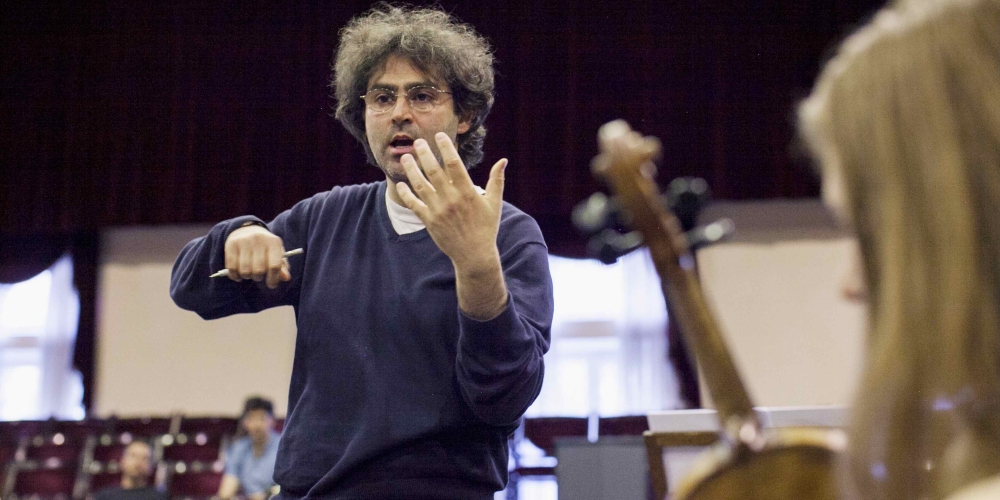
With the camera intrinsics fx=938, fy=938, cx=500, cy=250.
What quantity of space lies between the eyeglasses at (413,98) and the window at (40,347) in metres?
7.22

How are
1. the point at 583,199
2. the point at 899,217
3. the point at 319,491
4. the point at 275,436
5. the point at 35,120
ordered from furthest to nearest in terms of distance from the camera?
1. the point at 35,120
2. the point at 583,199
3. the point at 275,436
4. the point at 319,491
5. the point at 899,217

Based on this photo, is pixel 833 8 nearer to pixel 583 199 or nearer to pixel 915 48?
pixel 583 199

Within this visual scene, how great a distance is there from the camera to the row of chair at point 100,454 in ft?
22.4

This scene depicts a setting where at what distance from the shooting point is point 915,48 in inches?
28.0

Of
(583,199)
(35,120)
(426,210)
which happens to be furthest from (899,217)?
(35,120)

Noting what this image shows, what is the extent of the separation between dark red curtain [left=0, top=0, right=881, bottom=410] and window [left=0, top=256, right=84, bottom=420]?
22cm

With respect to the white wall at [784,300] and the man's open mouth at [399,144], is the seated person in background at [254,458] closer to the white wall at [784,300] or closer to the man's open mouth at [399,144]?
the white wall at [784,300]

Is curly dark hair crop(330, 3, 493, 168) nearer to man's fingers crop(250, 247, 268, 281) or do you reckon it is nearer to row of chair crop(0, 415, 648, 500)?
man's fingers crop(250, 247, 268, 281)

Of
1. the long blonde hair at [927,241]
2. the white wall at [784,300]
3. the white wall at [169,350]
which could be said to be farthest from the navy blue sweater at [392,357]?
the white wall at [169,350]

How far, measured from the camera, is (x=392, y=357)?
158cm

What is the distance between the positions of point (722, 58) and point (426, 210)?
264 inches

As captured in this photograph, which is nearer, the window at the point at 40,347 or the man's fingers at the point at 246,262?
the man's fingers at the point at 246,262

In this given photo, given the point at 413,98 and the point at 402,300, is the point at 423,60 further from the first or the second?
the point at 402,300

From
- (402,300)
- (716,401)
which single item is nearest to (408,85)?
(402,300)
